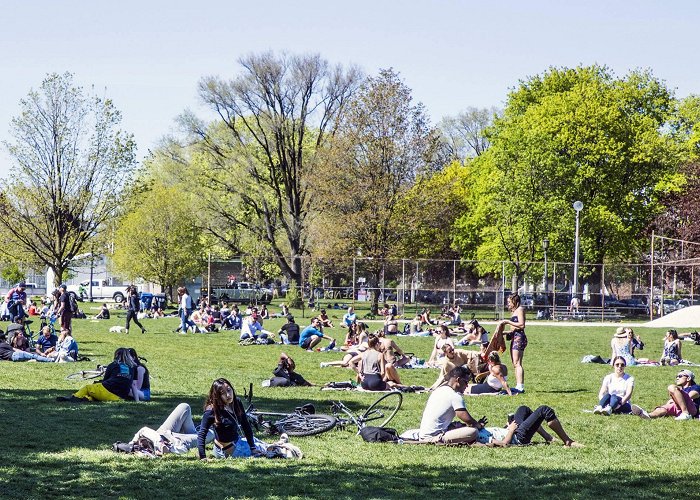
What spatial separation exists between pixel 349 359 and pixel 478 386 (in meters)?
5.95

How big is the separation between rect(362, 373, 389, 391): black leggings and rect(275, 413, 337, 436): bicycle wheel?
5058mm

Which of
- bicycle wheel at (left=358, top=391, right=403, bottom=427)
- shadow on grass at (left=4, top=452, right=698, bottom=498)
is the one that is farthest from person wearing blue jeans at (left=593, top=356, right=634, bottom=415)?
shadow on grass at (left=4, top=452, right=698, bottom=498)

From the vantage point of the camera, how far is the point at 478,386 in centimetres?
1827

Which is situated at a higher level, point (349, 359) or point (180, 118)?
point (180, 118)

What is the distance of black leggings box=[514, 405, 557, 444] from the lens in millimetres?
12672

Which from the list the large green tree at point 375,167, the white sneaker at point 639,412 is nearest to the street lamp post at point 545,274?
the large green tree at point 375,167

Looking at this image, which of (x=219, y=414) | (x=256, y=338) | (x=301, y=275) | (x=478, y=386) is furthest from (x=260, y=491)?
(x=301, y=275)

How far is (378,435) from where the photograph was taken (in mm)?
12906

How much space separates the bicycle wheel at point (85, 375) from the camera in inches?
768

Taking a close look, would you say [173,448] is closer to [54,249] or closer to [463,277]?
[54,249]

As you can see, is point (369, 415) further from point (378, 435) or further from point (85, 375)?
point (85, 375)

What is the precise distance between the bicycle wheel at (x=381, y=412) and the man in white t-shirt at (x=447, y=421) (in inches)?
25.6

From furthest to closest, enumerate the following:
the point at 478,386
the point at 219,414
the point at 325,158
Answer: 1. the point at 325,158
2. the point at 478,386
3. the point at 219,414

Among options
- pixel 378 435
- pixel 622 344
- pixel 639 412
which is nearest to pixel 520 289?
pixel 622 344
